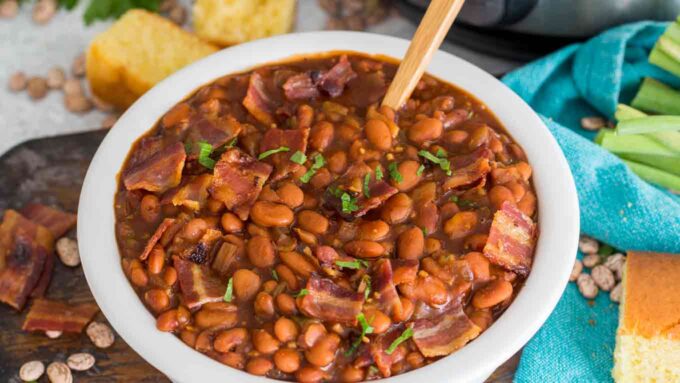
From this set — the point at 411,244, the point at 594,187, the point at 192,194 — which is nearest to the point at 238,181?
the point at 192,194

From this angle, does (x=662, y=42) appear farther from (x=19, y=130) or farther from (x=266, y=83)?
(x=19, y=130)

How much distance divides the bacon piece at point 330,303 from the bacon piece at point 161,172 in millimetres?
665

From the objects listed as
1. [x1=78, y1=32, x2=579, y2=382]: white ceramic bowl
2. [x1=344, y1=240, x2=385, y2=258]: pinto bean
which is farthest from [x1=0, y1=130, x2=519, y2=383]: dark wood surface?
[x1=344, y1=240, x2=385, y2=258]: pinto bean

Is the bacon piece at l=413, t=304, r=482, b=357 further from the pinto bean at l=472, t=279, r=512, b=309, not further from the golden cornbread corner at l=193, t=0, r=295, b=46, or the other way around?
the golden cornbread corner at l=193, t=0, r=295, b=46

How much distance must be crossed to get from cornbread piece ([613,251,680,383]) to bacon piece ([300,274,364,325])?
4.39ft

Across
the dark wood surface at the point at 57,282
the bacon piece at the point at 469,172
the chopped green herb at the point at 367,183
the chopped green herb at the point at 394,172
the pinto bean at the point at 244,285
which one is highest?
the bacon piece at the point at 469,172

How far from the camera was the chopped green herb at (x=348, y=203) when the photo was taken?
2934 millimetres

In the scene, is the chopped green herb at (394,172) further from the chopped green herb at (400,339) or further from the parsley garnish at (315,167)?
the chopped green herb at (400,339)

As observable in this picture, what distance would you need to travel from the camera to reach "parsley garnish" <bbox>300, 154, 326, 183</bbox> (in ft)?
10.00

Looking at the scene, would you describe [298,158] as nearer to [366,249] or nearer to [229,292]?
[366,249]

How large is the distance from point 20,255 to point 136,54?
1322mm

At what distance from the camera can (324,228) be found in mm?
2912

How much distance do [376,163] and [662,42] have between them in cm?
180

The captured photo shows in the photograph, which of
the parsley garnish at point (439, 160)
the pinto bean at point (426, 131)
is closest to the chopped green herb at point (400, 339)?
the parsley garnish at point (439, 160)
